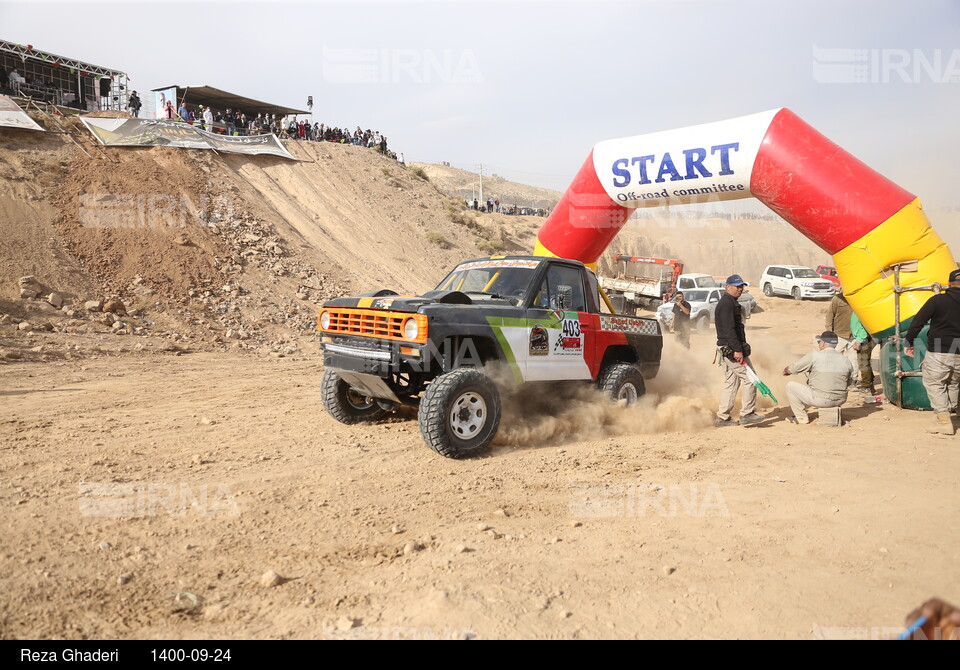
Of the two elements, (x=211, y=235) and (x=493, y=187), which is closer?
(x=211, y=235)

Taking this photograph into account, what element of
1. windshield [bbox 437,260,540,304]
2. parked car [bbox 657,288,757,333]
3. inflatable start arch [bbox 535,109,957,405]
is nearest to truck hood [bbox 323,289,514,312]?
windshield [bbox 437,260,540,304]

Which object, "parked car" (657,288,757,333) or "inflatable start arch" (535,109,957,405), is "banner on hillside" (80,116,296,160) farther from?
"inflatable start arch" (535,109,957,405)

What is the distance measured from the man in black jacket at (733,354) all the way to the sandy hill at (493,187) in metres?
62.3

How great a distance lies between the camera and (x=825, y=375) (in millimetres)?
7516

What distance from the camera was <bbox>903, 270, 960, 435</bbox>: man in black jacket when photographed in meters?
6.96

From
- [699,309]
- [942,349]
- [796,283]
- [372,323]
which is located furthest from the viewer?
[796,283]

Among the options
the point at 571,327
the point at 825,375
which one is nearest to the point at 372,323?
the point at 571,327

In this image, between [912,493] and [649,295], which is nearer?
[912,493]

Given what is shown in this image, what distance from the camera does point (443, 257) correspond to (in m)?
27.5

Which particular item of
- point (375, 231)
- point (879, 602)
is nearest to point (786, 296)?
point (375, 231)

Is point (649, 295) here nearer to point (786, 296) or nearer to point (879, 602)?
point (786, 296)

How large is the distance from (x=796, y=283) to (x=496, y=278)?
26.4 metres

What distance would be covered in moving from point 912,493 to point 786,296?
88.7ft

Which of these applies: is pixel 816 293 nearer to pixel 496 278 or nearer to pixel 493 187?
pixel 496 278
